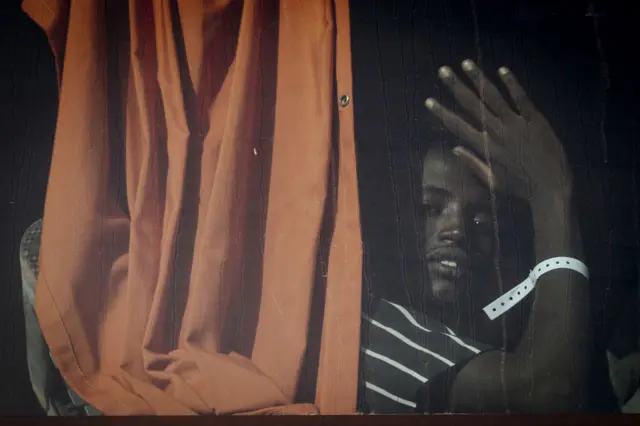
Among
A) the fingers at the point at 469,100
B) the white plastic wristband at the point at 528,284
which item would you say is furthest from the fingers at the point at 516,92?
the white plastic wristband at the point at 528,284

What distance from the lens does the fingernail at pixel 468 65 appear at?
2250 mm

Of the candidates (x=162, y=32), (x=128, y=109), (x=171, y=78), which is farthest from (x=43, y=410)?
(x=162, y=32)

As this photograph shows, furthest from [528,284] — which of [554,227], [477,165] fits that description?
[477,165]

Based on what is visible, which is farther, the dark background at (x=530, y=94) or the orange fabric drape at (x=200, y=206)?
the dark background at (x=530, y=94)

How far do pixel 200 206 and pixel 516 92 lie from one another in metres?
1.15

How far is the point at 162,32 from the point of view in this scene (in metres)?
2.21

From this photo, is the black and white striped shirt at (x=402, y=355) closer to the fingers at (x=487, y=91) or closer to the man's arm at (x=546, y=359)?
the man's arm at (x=546, y=359)

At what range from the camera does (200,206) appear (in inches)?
84.1

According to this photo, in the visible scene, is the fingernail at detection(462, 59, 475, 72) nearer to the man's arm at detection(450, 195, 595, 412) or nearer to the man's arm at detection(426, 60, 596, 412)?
the man's arm at detection(426, 60, 596, 412)

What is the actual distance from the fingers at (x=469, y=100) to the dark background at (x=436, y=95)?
0.13ft

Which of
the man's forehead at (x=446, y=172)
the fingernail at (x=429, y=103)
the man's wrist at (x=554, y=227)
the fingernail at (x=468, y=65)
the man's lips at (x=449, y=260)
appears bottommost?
the man's lips at (x=449, y=260)

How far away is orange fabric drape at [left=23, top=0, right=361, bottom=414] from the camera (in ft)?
6.75

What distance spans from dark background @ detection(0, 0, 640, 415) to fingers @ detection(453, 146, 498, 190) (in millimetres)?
111

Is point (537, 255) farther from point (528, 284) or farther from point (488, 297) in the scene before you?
point (488, 297)
